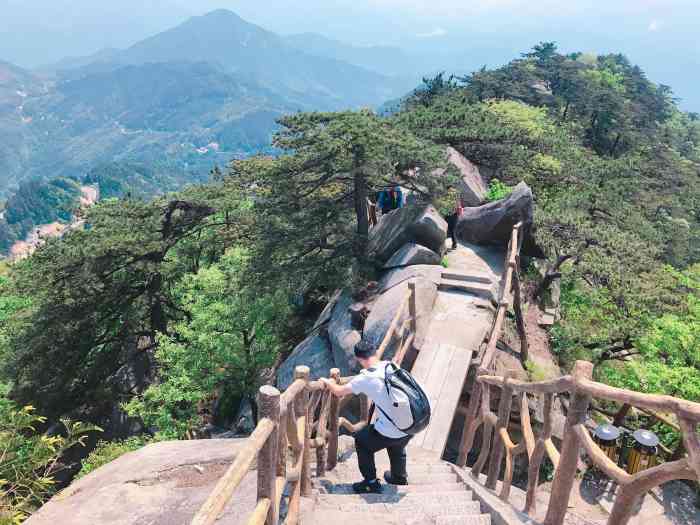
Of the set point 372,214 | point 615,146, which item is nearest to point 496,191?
point 372,214

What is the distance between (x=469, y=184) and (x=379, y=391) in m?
14.1

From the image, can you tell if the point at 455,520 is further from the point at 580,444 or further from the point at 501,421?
the point at 501,421

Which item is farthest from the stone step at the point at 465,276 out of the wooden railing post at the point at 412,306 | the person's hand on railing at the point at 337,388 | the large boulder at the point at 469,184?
the person's hand on railing at the point at 337,388

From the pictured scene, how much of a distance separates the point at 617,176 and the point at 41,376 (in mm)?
26359

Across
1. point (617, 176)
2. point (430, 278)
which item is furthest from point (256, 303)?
point (617, 176)

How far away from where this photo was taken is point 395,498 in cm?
442

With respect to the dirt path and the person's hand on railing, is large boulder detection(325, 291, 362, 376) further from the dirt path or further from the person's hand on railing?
the person's hand on railing

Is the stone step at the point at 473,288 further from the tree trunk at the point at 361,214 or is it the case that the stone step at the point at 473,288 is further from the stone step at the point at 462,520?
the stone step at the point at 462,520

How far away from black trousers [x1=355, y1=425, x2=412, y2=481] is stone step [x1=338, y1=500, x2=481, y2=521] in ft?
1.60

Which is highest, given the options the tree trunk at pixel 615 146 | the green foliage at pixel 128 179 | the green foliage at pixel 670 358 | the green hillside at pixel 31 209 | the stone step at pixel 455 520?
the tree trunk at pixel 615 146

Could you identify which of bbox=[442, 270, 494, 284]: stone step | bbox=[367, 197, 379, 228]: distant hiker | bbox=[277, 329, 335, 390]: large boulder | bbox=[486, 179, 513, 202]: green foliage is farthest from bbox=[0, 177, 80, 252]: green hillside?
bbox=[442, 270, 494, 284]: stone step

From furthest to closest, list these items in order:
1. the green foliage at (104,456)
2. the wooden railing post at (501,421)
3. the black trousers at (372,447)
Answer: the green foliage at (104,456) < the wooden railing post at (501,421) < the black trousers at (372,447)

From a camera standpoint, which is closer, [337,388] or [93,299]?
[337,388]

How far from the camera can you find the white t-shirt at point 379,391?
14.0 ft
